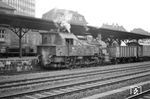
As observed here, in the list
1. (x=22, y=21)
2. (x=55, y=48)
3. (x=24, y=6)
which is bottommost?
(x=55, y=48)

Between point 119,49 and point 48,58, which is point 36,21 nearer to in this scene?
point 48,58

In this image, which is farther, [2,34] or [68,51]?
[2,34]

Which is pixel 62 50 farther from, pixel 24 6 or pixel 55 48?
pixel 24 6

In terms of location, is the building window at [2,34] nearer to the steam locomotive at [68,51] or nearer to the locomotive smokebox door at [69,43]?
the steam locomotive at [68,51]

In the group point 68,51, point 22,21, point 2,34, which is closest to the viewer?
point 68,51

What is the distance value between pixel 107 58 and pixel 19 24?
10.6 metres

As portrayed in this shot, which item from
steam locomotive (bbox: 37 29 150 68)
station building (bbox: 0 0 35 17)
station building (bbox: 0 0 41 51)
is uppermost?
station building (bbox: 0 0 35 17)

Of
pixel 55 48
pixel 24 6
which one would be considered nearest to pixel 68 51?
pixel 55 48

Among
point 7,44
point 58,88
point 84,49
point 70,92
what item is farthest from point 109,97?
point 7,44

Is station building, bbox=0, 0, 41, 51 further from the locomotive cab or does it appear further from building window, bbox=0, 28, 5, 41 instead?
the locomotive cab

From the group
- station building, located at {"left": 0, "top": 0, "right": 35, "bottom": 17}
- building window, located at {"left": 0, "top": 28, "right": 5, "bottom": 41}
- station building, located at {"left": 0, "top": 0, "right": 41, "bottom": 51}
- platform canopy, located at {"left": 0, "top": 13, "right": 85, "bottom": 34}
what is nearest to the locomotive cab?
platform canopy, located at {"left": 0, "top": 13, "right": 85, "bottom": 34}

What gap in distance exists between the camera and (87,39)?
2033 cm

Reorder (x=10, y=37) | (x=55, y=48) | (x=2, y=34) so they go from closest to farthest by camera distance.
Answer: (x=55, y=48) < (x=2, y=34) < (x=10, y=37)

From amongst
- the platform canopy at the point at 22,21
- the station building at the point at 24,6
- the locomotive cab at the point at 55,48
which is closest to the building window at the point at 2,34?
the platform canopy at the point at 22,21
